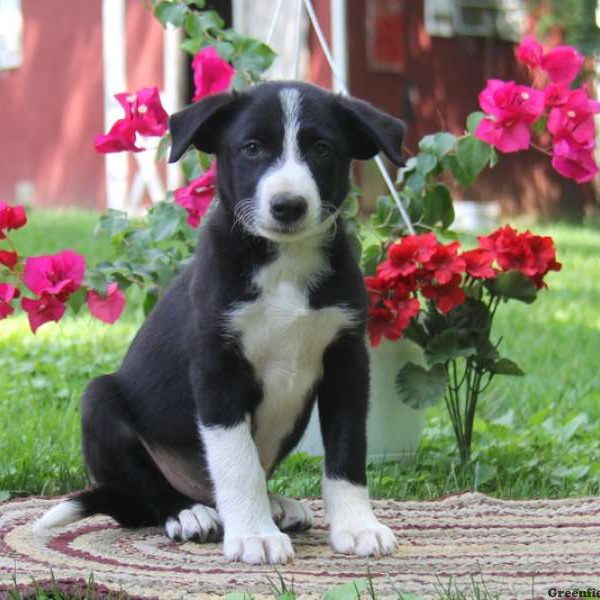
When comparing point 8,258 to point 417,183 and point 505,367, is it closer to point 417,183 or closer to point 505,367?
point 417,183

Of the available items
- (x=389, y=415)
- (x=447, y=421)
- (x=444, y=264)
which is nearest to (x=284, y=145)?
(x=444, y=264)

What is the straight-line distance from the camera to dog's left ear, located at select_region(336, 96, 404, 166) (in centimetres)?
323

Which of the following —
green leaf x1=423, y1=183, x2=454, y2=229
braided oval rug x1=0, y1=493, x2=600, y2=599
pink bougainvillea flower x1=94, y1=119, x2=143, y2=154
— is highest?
pink bougainvillea flower x1=94, y1=119, x2=143, y2=154

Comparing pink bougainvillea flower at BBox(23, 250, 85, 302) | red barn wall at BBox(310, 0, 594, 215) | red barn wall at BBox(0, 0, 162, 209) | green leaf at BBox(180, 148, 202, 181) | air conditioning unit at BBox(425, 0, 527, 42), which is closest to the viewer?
pink bougainvillea flower at BBox(23, 250, 85, 302)

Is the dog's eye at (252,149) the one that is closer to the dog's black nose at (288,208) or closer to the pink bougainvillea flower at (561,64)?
the dog's black nose at (288,208)

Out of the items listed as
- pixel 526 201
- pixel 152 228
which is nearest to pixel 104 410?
pixel 152 228

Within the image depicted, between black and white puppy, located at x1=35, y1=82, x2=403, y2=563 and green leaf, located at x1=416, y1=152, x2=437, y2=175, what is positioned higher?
green leaf, located at x1=416, y1=152, x2=437, y2=175

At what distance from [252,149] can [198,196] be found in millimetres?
1199

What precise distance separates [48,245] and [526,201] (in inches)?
357

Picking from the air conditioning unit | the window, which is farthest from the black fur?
the window

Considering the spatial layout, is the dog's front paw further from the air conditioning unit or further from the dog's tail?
the air conditioning unit

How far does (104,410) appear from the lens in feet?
11.3

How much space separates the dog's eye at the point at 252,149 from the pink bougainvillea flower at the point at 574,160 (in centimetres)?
138

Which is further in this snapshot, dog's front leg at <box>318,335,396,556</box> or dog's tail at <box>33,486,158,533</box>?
dog's tail at <box>33,486,158,533</box>
